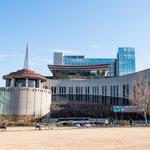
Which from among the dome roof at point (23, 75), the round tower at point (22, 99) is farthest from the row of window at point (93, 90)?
the round tower at point (22, 99)

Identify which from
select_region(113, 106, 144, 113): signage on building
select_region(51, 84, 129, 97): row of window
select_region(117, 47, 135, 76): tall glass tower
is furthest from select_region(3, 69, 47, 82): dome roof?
select_region(117, 47, 135, 76): tall glass tower

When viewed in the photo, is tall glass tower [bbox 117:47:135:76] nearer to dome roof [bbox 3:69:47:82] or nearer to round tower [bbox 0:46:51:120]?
dome roof [bbox 3:69:47:82]

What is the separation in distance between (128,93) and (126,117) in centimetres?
908

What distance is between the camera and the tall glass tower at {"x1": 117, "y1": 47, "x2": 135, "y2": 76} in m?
195

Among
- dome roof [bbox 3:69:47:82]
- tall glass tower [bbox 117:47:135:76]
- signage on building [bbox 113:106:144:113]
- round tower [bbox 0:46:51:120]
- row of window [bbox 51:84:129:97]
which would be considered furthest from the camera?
tall glass tower [bbox 117:47:135:76]

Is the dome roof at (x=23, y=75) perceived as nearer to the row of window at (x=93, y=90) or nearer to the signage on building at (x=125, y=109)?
the row of window at (x=93, y=90)

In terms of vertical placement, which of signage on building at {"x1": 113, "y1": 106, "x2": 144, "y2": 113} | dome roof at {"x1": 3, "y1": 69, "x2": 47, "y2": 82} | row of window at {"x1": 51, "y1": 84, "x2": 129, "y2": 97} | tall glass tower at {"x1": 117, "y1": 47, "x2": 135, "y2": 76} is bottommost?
signage on building at {"x1": 113, "y1": 106, "x2": 144, "y2": 113}

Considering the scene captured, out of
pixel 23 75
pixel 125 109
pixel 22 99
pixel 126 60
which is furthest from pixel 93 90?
pixel 126 60

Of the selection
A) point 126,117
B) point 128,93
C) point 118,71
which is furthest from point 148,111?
point 118,71

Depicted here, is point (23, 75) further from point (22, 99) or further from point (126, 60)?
point (126, 60)

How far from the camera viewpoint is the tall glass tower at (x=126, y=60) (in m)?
195

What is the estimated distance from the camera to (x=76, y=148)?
19.1 meters

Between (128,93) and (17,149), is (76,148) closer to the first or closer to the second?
(17,149)

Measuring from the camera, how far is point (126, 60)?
195125mm
